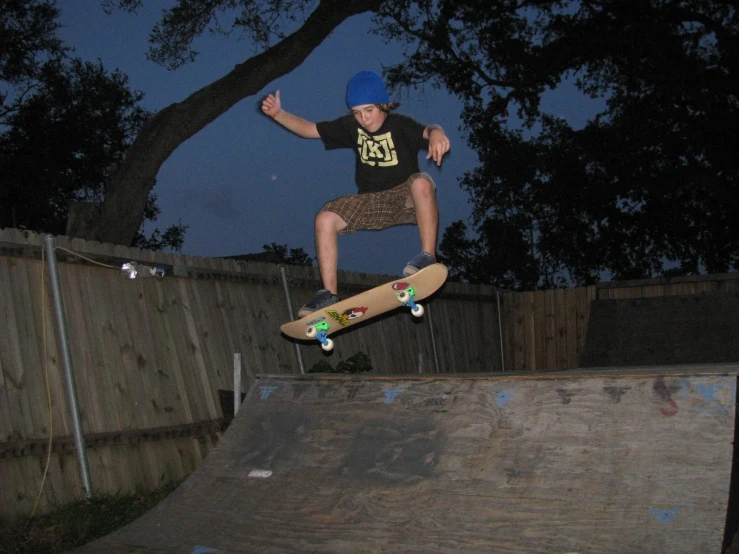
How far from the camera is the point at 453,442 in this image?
441 cm

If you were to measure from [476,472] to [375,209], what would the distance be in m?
2.24

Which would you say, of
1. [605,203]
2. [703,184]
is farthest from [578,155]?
[703,184]

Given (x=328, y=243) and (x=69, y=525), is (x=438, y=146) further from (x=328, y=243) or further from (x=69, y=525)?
(x=69, y=525)

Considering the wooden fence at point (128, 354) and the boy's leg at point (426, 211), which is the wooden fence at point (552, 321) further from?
the boy's leg at point (426, 211)

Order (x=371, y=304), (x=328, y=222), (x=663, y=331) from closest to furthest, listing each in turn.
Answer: (x=328, y=222), (x=371, y=304), (x=663, y=331)

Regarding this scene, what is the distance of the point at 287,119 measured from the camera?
19.0 ft

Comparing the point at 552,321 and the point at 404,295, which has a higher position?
the point at 404,295

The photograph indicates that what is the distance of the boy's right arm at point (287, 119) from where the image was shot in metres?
5.74

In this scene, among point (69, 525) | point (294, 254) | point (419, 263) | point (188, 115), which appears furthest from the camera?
point (294, 254)

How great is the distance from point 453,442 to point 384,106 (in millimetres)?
2357

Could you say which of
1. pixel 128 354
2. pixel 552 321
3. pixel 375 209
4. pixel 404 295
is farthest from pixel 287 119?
pixel 552 321

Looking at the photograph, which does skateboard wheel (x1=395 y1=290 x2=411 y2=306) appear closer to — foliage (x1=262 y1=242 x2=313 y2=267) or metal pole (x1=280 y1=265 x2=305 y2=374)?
metal pole (x1=280 y1=265 x2=305 y2=374)

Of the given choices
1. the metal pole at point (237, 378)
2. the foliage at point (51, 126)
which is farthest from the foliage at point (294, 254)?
the metal pole at point (237, 378)

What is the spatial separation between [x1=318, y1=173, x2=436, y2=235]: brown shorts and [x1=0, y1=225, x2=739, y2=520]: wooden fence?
6.22ft
